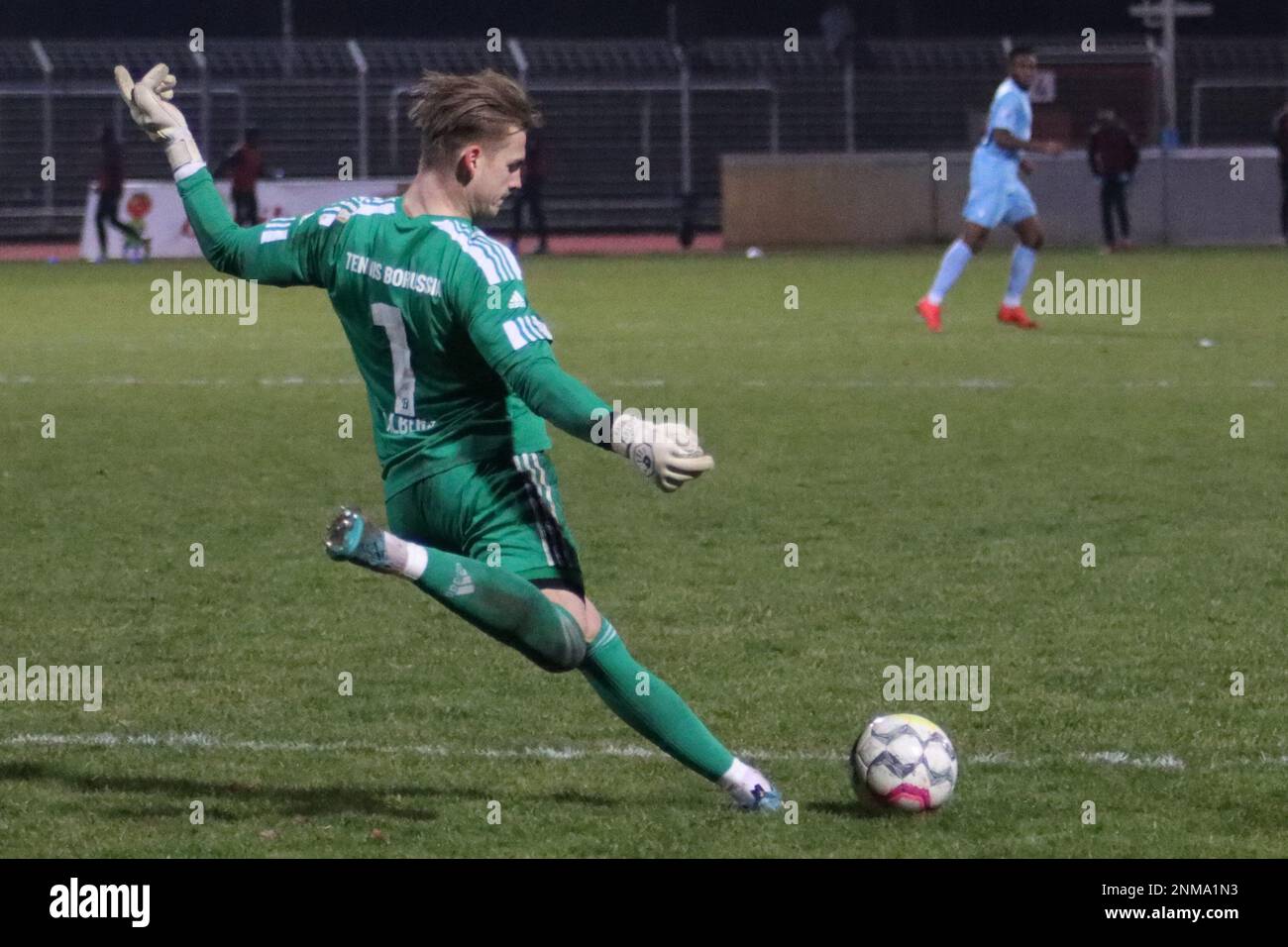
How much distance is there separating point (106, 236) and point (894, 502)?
20.7 m

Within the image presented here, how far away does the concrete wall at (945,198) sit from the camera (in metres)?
29.2

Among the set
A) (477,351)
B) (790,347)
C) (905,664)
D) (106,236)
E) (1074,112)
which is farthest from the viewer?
(1074,112)

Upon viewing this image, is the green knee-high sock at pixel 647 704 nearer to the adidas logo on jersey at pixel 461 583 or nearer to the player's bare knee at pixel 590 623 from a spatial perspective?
the player's bare knee at pixel 590 623

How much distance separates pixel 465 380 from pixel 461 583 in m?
0.48

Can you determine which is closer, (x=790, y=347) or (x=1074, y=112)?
(x=790, y=347)

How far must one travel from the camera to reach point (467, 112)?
15.0 feet

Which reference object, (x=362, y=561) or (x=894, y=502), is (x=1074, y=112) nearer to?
(x=894, y=502)

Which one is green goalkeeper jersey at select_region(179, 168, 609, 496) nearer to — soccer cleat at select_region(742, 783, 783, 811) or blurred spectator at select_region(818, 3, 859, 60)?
soccer cleat at select_region(742, 783, 783, 811)

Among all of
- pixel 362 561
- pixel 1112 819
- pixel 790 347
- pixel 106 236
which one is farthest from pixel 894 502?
pixel 106 236

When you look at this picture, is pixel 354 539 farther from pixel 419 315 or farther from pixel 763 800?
pixel 763 800

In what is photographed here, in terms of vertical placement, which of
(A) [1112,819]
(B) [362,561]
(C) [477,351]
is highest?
(C) [477,351]

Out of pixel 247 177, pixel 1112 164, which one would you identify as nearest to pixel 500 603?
pixel 247 177

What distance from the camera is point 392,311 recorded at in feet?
15.3

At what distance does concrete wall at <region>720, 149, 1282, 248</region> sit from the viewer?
29234 mm
